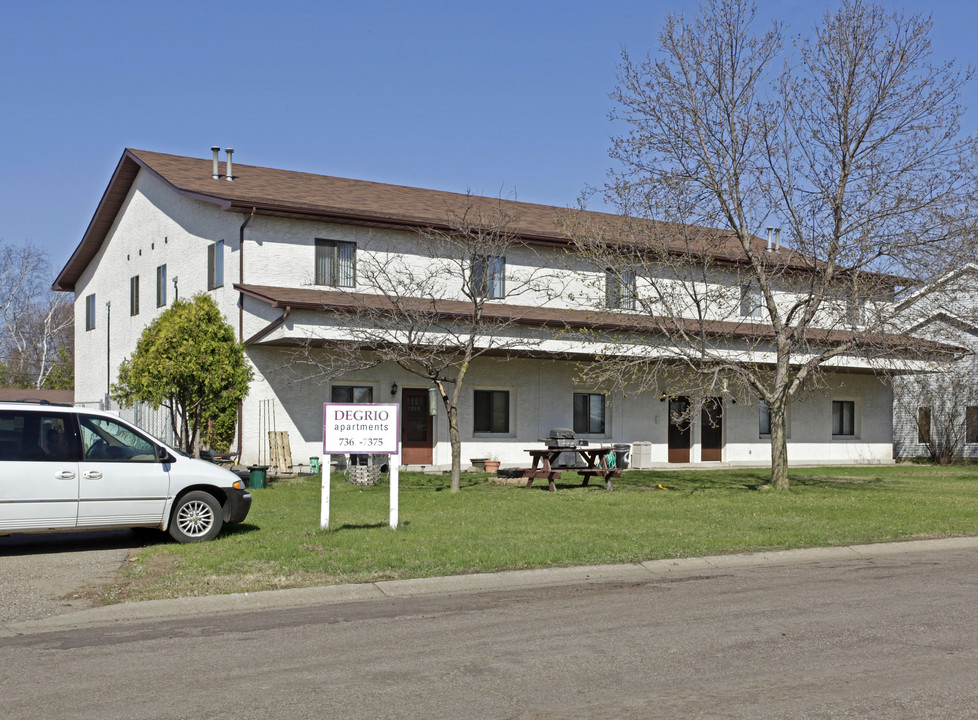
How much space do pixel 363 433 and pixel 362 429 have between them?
56mm

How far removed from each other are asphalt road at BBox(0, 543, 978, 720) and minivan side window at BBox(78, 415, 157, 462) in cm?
351

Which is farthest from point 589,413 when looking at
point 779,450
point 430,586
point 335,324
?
point 430,586

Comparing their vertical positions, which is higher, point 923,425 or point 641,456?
point 923,425

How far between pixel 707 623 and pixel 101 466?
7.29 metres

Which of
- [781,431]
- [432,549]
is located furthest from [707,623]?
[781,431]

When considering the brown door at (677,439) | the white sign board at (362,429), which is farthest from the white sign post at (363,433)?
the brown door at (677,439)

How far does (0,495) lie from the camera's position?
1082cm

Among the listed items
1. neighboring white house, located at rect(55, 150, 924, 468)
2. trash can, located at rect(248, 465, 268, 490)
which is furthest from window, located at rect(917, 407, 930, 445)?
trash can, located at rect(248, 465, 268, 490)

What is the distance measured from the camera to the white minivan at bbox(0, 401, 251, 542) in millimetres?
11008

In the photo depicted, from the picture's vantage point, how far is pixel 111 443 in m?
11.7

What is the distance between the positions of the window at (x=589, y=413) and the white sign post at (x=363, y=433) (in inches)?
663

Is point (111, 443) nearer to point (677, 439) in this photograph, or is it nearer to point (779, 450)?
point (779, 450)

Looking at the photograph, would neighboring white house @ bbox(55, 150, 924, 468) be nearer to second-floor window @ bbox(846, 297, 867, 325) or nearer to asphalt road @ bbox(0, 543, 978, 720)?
second-floor window @ bbox(846, 297, 867, 325)

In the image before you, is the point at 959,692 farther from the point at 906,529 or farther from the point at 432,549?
the point at 906,529
